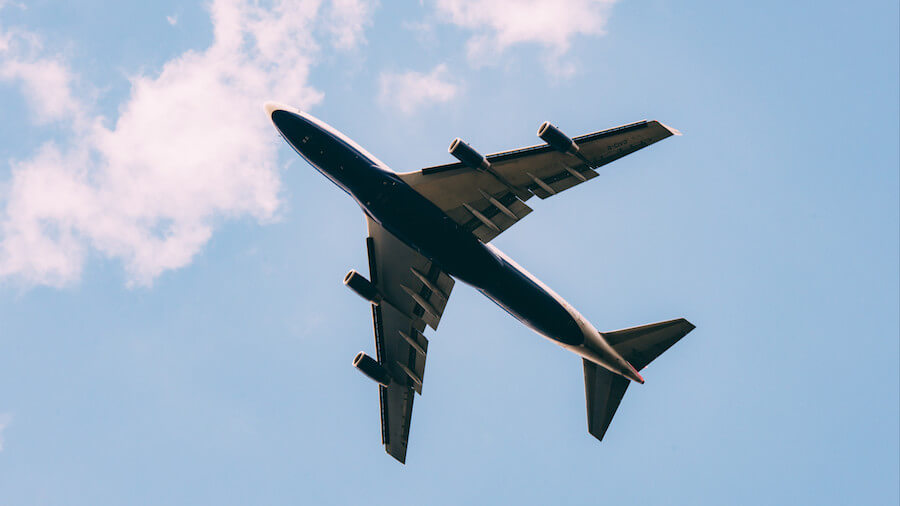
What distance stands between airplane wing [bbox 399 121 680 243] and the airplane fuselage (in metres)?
0.80

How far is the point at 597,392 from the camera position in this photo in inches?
1945

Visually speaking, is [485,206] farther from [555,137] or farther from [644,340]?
[644,340]

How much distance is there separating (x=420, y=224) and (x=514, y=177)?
6.09m

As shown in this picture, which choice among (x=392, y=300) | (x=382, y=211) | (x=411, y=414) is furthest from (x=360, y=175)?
(x=411, y=414)

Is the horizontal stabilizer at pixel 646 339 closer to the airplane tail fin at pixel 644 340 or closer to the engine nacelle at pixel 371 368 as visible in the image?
the airplane tail fin at pixel 644 340

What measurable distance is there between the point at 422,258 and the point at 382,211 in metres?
6.81

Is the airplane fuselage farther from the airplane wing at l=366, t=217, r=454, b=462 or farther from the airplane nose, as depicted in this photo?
the airplane wing at l=366, t=217, r=454, b=462

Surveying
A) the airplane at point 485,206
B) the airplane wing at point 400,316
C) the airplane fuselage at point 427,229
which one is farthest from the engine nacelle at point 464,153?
the airplane wing at point 400,316

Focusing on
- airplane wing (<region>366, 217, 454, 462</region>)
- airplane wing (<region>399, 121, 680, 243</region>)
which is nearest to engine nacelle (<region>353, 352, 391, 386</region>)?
airplane wing (<region>366, 217, 454, 462</region>)

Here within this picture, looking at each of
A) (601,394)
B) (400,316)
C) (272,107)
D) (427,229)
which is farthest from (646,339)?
(272,107)

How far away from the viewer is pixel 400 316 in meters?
52.1

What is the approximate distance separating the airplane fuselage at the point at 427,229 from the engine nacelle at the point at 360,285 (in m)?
6.39

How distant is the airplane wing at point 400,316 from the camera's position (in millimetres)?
48875

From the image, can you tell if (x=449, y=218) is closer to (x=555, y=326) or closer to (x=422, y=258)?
(x=422, y=258)
